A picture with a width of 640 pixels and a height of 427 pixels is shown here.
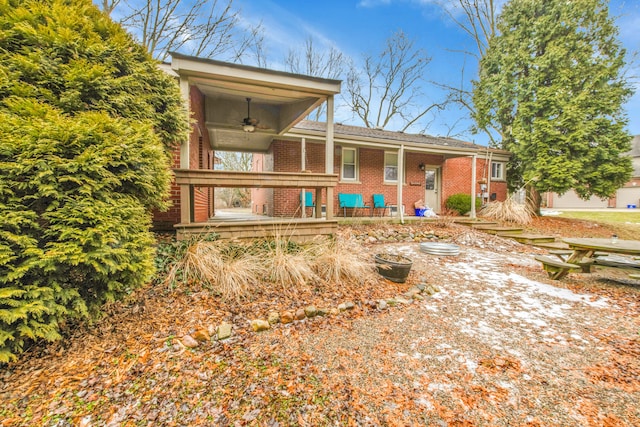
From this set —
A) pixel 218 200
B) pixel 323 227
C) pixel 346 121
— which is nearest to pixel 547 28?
pixel 346 121

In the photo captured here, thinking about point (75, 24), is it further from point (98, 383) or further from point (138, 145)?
point (98, 383)

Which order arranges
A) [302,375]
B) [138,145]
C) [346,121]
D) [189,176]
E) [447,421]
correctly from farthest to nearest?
[346,121]
[189,176]
[138,145]
[302,375]
[447,421]

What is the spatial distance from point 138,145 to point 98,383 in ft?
6.12

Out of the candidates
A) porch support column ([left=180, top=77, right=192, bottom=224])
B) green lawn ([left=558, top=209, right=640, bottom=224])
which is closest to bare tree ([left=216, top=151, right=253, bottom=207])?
porch support column ([left=180, top=77, right=192, bottom=224])

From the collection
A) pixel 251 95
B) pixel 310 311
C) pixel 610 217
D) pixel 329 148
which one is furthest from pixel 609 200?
pixel 310 311

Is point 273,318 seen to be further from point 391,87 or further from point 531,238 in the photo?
point 391,87

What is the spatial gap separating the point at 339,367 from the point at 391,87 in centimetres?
2182

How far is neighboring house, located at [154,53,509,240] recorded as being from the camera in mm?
4270

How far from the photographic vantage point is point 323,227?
16.0ft

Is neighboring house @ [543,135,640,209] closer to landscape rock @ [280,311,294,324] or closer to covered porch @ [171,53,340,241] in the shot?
covered porch @ [171,53,340,241]

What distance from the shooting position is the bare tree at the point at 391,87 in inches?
773

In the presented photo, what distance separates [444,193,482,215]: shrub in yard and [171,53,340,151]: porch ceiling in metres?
8.23

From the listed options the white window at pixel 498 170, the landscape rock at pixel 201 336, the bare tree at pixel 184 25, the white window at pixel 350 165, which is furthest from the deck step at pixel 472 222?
the bare tree at pixel 184 25

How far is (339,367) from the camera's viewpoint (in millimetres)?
2064
